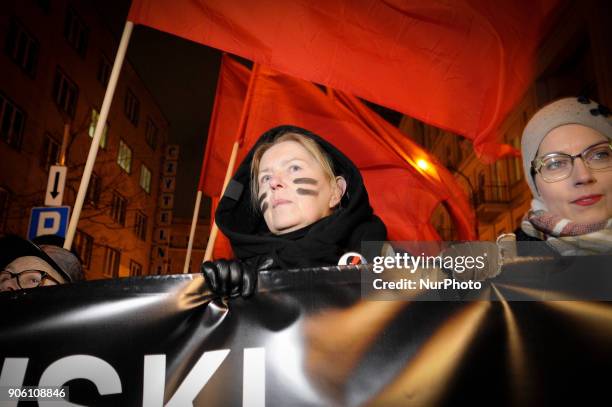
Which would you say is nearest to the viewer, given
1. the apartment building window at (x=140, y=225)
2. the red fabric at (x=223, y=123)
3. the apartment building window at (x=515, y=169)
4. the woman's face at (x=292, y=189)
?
the woman's face at (x=292, y=189)

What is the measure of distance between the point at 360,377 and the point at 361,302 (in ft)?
0.76

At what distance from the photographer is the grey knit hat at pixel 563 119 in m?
2.17

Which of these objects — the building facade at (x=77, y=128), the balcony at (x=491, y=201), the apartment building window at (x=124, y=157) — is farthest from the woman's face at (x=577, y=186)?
the apartment building window at (x=124, y=157)

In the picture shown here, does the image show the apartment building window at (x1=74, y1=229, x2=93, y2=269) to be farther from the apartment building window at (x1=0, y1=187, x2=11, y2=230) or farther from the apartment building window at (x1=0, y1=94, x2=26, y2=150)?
the apartment building window at (x1=0, y1=187, x2=11, y2=230)

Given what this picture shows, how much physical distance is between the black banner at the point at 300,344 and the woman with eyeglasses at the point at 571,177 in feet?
1.61

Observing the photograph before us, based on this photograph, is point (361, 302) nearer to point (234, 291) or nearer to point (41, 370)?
point (234, 291)

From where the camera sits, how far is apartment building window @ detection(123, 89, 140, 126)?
2654 centimetres

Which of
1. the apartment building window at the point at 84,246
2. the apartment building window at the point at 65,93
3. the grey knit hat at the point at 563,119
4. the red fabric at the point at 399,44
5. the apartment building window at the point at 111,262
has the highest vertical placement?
the apartment building window at the point at 65,93

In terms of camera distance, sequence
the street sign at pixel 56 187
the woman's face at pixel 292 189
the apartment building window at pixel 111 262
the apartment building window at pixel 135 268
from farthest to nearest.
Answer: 1. the apartment building window at pixel 135 268
2. the apartment building window at pixel 111 262
3. the street sign at pixel 56 187
4. the woman's face at pixel 292 189

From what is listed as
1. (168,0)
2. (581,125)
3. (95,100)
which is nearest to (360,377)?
(581,125)

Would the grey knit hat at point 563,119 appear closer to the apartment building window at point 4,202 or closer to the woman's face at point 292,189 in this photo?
the woman's face at point 292,189

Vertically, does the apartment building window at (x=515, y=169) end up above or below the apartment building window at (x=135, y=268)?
below

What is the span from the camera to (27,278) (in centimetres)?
244

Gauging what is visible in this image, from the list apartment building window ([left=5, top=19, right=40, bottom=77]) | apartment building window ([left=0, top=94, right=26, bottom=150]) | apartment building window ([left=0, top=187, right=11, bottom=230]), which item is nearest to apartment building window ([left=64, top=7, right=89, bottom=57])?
apartment building window ([left=5, top=19, right=40, bottom=77])
